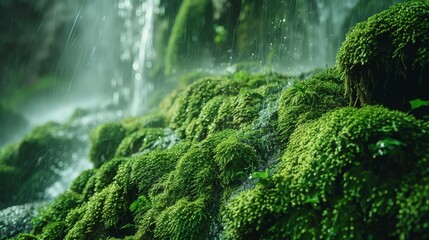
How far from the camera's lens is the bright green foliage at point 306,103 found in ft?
9.84

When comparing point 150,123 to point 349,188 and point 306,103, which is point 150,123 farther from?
point 349,188

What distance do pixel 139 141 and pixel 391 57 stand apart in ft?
10.9

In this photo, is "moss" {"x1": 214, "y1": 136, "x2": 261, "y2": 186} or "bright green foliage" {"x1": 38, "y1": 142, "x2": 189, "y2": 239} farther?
"bright green foliage" {"x1": 38, "y1": 142, "x2": 189, "y2": 239}

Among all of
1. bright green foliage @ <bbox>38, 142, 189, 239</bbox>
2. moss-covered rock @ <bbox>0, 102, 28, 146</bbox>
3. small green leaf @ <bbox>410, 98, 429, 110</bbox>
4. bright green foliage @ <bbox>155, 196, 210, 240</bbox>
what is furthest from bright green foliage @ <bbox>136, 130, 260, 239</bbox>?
moss-covered rock @ <bbox>0, 102, 28, 146</bbox>

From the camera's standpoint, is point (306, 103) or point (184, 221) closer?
point (184, 221)

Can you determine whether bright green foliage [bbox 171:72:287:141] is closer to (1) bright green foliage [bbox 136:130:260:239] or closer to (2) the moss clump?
(1) bright green foliage [bbox 136:130:260:239]

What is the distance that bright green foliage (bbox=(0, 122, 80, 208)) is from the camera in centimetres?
669

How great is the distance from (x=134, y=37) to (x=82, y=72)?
21.1 ft

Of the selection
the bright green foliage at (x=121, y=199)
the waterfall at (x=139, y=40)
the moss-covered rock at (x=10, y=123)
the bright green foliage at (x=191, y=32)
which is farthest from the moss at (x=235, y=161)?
the moss-covered rock at (x=10, y=123)

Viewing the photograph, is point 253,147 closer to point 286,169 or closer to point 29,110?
point 286,169

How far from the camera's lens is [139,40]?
38.9ft

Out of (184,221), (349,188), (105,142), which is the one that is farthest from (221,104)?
(105,142)

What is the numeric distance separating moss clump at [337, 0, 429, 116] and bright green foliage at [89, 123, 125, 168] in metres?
3.76

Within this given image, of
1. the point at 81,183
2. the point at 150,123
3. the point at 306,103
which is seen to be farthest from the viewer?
the point at 150,123
